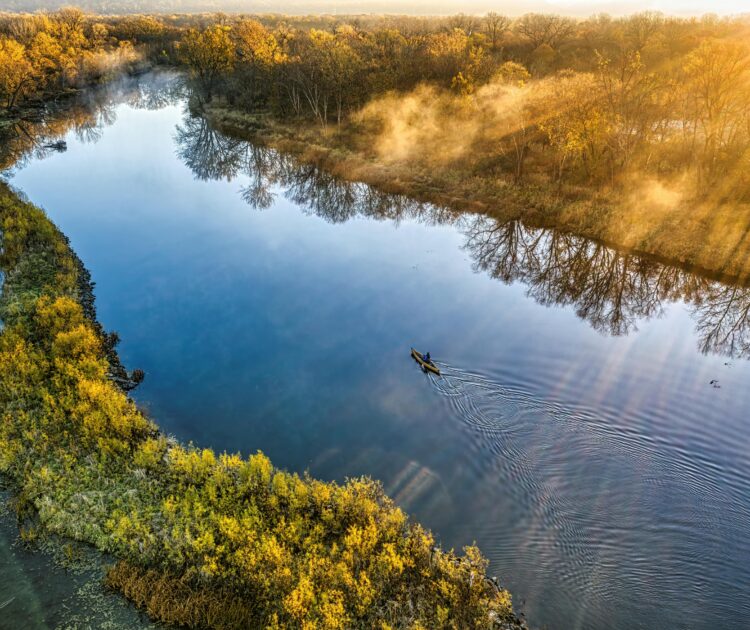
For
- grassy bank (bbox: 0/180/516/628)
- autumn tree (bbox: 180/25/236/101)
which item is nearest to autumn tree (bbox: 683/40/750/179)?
grassy bank (bbox: 0/180/516/628)

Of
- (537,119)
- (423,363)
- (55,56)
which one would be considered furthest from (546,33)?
(55,56)

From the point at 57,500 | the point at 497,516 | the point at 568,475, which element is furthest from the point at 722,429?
the point at 57,500

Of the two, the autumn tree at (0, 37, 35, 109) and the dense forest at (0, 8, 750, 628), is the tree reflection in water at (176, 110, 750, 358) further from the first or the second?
the autumn tree at (0, 37, 35, 109)

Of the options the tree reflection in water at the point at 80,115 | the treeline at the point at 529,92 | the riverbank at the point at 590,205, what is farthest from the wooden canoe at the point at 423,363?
the tree reflection in water at the point at 80,115

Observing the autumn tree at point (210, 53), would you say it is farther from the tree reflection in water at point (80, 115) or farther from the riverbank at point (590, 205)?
the riverbank at point (590, 205)

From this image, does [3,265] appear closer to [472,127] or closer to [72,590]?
[72,590]

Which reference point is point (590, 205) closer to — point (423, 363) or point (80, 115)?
point (423, 363)
